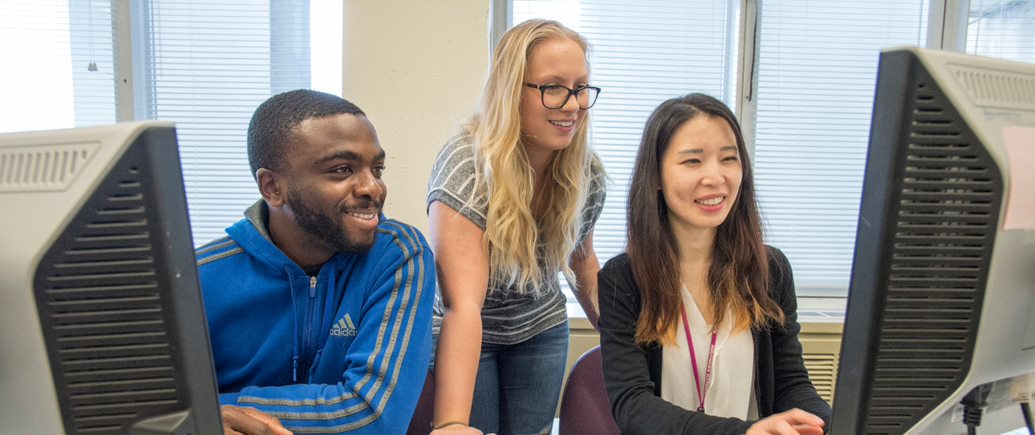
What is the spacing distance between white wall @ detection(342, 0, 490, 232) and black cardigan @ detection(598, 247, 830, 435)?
1.32m

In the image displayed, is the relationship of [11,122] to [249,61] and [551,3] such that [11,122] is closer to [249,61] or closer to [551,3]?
[249,61]

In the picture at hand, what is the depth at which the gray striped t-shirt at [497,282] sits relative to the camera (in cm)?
129

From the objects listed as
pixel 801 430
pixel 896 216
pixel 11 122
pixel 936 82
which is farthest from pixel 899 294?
pixel 11 122

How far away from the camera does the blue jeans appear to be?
1.47 meters

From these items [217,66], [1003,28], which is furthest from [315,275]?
[1003,28]

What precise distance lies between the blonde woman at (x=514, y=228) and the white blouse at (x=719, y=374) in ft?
1.16

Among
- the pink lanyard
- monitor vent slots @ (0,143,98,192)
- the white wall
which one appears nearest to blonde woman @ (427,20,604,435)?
the pink lanyard

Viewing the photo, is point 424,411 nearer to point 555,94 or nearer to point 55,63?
point 555,94

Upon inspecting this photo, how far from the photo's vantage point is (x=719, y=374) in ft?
4.03

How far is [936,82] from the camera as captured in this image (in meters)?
0.54

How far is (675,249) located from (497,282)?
382mm

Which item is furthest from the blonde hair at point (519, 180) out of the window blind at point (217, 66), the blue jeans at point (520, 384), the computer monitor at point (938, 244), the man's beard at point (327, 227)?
the window blind at point (217, 66)

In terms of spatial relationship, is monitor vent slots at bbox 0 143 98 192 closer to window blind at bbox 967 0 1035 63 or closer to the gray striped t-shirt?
the gray striped t-shirt

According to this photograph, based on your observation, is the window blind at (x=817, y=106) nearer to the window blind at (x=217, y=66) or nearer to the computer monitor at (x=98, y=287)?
the window blind at (x=217, y=66)
